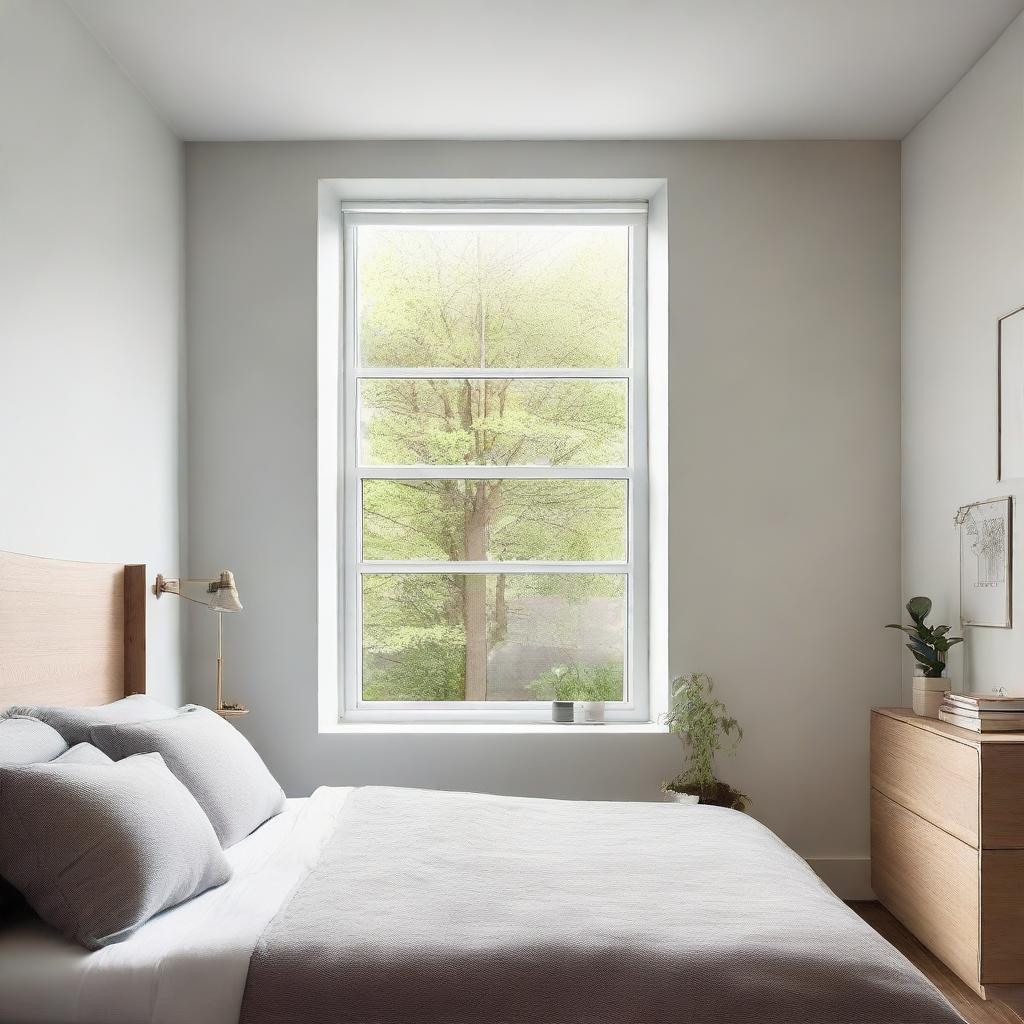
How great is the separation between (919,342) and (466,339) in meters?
1.82

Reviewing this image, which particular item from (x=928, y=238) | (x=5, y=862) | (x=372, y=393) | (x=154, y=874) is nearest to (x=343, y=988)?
(x=154, y=874)

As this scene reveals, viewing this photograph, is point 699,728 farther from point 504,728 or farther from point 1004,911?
point 1004,911

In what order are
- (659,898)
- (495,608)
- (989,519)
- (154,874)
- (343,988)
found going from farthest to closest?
(495,608)
(989,519)
(659,898)
(154,874)
(343,988)

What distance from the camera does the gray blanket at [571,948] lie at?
193 centimetres

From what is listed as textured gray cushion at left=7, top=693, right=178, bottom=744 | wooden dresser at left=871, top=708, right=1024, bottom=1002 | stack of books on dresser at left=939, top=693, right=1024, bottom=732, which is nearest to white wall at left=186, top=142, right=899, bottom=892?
wooden dresser at left=871, top=708, right=1024, bottom=1002

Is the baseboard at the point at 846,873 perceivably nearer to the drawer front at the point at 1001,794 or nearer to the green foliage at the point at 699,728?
the green foliage at the point at 699,728

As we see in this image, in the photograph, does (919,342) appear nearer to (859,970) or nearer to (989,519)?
(989,519)

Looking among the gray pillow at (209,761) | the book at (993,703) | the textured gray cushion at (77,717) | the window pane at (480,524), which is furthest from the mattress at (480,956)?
the window pane at (480,524)

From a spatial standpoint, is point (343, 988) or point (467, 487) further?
point (467, 487)

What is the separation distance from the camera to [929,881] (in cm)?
339

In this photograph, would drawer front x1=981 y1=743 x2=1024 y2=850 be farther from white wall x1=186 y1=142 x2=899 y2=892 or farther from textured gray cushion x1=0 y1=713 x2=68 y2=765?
textured gray cushion x1=0 y1=713 x2=68 y2=765

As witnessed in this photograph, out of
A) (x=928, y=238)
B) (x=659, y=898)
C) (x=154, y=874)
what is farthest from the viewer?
(x=928, y=238)

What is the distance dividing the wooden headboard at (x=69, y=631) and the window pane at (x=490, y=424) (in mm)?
1389

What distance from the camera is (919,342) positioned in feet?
13.3
